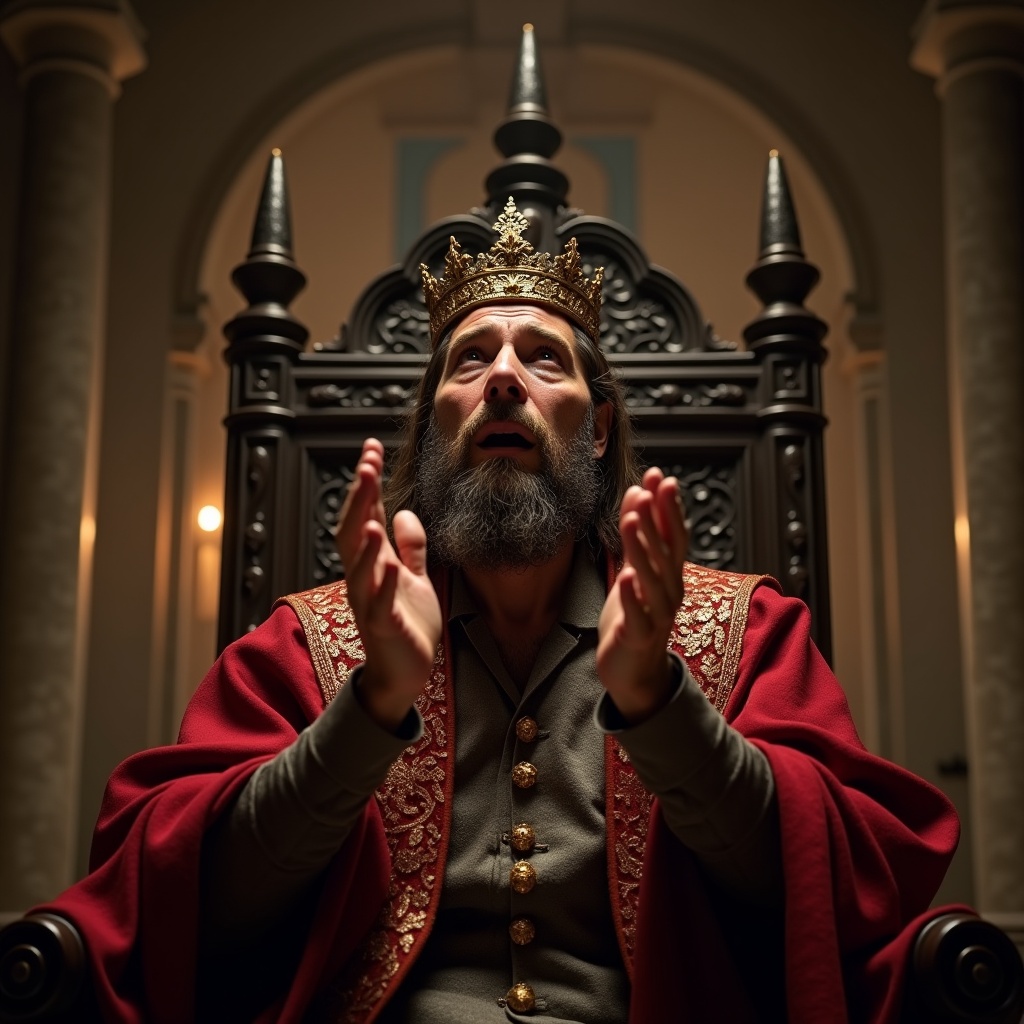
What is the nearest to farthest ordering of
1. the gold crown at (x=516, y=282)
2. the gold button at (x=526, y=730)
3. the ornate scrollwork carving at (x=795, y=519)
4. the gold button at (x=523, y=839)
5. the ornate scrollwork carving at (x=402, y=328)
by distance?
1. the gold button at (x=523, y=839)
2. the gold button at (x=526, y=730)
3. the gold crown at (x=516, y=282)
4. the ornate scrollwork carving at (x=795, y=519)
5. the ornate scrollwork carving at (x=402, y=328)

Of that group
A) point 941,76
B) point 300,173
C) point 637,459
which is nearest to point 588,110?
point 300,173

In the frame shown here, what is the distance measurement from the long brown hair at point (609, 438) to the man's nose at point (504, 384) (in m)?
0.27

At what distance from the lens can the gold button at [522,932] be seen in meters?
1.94

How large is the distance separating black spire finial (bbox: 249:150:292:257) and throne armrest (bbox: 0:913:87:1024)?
1.71m

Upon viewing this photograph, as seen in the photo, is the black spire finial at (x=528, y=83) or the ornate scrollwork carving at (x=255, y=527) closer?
the ornate scrollwork carving at (x=255, y=527)

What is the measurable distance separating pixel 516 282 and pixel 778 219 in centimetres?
78

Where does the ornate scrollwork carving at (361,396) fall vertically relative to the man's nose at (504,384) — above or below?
above

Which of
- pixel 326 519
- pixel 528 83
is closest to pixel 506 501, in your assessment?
pixel 326 519

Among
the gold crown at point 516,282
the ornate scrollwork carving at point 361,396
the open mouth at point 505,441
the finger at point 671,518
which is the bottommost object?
the finger at point 671,518

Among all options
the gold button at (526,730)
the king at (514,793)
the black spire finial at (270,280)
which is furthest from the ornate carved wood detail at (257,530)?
the gold button at (526,730)

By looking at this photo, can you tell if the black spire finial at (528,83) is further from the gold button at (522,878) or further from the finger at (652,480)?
the gold button at (522,878)

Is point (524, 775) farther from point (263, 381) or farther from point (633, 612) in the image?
point (263, 381)

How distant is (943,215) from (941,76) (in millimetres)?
947

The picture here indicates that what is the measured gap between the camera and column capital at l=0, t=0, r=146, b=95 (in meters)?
4.67
